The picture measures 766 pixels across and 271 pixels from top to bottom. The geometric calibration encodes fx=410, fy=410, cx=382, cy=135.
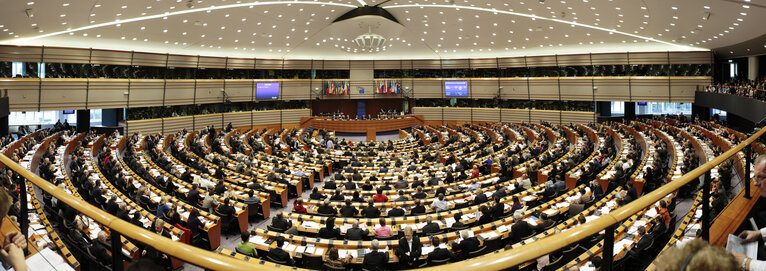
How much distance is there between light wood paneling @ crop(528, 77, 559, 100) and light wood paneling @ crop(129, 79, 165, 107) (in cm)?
2665

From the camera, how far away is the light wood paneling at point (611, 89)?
2809 cm

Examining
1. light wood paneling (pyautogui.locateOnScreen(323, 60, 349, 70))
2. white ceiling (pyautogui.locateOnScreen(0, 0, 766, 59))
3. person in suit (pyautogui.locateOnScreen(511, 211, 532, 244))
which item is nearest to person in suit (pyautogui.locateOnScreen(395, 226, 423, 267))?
person in suit (pyautogui.locateOnScreen(511, 211, 532, 244))

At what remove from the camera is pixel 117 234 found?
1.83 metres

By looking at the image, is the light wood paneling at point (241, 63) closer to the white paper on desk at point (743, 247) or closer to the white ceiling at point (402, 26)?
the white ceiling at point (402, 26)

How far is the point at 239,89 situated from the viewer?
31.2 m

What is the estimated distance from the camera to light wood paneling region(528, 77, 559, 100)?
3112 cm

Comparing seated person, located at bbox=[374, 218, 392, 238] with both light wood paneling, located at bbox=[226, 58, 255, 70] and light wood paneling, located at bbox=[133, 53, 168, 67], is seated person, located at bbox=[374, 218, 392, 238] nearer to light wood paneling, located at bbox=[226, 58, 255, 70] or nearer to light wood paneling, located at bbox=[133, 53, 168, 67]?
light wood paneling, located at bbox=[133, 53, 168, 67]

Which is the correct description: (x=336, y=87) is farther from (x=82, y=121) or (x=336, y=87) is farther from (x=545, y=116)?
(x=82, y=121)

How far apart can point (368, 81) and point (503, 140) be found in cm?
1581

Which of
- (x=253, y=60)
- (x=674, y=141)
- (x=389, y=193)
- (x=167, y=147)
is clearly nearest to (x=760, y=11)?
(x=674, y=141)

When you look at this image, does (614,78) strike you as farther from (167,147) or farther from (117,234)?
(117,234)

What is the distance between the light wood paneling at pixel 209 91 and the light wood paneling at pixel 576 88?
2538 cm

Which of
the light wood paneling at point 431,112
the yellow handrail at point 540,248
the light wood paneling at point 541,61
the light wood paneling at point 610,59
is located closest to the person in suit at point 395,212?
the yellow handrail at point 540,248

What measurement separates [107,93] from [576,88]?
31109mm
